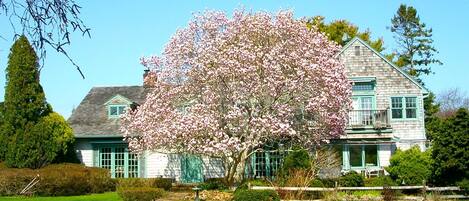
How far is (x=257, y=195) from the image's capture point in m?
17.4

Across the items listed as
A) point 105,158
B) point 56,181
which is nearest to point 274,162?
point 105,158

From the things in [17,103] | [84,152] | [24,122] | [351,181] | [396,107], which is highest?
[17,103]

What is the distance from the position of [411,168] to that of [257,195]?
29.9 feet

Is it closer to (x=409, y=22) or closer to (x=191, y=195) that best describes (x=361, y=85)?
(x=191, y=195)

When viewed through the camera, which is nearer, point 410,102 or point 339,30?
point 410,102

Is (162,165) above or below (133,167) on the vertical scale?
above

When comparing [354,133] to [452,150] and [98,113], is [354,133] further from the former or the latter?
[98,113]

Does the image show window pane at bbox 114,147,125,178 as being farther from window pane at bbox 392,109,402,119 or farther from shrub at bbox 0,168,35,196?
window pane at bbox 392,109,402,119

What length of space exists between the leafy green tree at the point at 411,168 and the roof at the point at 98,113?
45.1 feet

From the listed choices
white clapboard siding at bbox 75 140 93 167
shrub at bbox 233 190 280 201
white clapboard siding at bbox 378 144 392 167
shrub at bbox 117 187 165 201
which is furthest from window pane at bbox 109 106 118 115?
shrub at bbox 233 190 280 201

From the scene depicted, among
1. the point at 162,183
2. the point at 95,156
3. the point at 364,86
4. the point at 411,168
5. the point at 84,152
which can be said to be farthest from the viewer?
the point at 364,86

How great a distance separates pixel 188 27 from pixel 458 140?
12226mm

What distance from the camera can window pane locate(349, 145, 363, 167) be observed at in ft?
102

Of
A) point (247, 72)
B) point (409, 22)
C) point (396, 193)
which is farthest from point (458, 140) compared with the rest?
point (409, 22)
